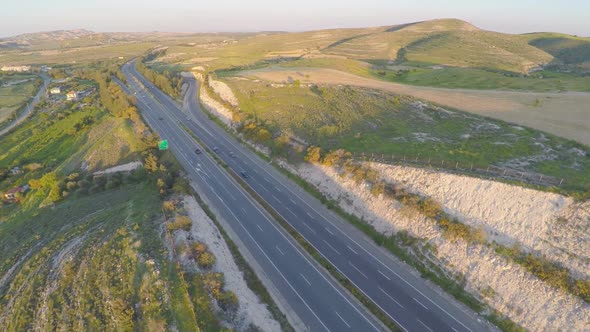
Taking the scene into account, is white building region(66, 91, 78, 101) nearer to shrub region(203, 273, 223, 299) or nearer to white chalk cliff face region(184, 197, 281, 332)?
white chalk cliff face region(184, 197, 281, 332)

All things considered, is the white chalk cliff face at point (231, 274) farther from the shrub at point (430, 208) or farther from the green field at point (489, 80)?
the green field at point (489, 80)

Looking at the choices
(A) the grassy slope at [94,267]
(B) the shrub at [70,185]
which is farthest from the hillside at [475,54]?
(B) the shrub at [70,185]

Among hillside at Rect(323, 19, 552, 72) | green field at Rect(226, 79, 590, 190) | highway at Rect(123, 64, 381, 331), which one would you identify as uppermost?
hillside at Rect(323, 19, 552, 72)

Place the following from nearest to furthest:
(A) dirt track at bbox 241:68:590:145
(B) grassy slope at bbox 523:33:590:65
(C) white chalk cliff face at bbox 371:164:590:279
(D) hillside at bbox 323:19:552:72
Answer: (C) white chalk cliff face at bbox 371:164:590:279
(A) dirt track at bbox 241:68:590:145
(D) hillside at bbox 323:19:552:72
(B) grassy slope at bbox 523:33:590:65

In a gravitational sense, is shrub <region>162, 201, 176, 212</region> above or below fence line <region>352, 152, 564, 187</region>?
below

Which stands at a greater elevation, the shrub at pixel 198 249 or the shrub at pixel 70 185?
the shrub at pixel 198 249

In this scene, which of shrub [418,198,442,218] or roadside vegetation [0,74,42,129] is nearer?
shrub [418,198,442,218]

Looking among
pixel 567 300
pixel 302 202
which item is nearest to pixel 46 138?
pixel 302 202

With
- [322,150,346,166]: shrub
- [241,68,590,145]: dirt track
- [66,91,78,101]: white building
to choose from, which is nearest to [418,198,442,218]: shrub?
[322,150,346,166]: shrub
